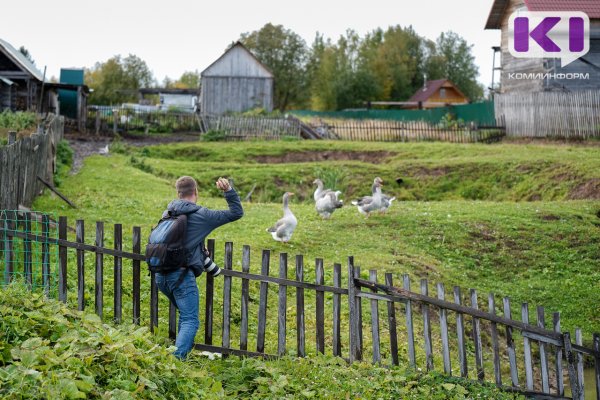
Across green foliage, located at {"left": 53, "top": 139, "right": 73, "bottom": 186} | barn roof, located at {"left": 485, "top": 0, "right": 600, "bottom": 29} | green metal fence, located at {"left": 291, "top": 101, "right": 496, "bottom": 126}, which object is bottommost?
green foliage, located at {"left": 53, "top": 139, "right": 73, "bottom": 186}

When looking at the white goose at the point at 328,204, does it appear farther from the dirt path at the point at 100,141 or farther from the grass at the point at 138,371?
the dirt path at the point at 100,141

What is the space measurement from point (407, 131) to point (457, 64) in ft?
167

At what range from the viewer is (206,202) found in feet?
67.9

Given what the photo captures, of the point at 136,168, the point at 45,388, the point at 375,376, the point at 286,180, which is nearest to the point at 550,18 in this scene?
the point at 286,180

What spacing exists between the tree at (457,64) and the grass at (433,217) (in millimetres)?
58353

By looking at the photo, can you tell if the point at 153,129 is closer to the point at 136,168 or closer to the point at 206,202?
the point at 136,168

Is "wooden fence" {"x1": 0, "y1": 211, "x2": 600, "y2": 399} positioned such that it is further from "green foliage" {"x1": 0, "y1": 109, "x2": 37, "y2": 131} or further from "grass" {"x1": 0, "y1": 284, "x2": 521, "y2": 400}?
"green foliage" {"x1": 0, "y1": 109, "x2": 37, "y2": 131}

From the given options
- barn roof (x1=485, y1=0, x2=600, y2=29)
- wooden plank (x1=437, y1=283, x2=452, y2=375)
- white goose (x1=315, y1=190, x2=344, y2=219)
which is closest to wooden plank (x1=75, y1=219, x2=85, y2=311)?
wooden plank (x1=437, y1=283, x2=452, y2=375)

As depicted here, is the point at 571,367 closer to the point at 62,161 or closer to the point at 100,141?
the point at 62,161

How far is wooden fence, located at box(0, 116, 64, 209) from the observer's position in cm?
1345

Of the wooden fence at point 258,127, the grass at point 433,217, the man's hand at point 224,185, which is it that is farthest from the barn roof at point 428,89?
the man's hand at point 224,185

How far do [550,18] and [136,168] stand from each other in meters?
21.0

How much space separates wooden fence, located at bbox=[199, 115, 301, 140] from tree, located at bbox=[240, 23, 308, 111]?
36714mm

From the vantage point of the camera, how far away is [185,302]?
8.11 m
